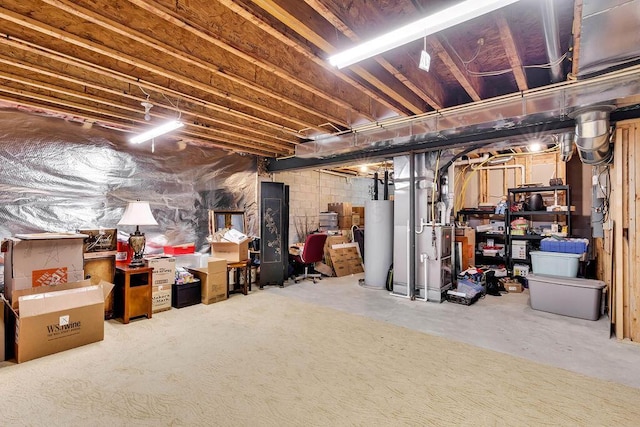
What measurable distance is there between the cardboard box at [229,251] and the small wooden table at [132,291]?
1.20 meters

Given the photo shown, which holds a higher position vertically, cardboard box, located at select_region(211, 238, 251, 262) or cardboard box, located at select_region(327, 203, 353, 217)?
cardboard box, located at select_region(327, 203, 353, 217)

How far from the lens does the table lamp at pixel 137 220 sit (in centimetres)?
358

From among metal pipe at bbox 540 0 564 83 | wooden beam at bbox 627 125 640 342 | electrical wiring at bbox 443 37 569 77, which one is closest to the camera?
metal pipe at bbox 540 0 564 83

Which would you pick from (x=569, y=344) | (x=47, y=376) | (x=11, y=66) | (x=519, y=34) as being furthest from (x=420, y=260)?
(x=11, y=66)

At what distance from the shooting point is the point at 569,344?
2.91 m

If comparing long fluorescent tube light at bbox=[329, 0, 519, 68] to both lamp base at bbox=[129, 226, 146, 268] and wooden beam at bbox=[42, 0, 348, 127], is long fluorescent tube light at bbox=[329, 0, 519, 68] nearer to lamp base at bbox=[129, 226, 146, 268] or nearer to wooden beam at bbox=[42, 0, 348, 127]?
wooden beam at bbox=[42, 0, 348, 127]

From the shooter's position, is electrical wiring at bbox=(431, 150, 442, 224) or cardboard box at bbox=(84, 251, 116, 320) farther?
electrical wiring at bbox=(431, 150, 442, 224)

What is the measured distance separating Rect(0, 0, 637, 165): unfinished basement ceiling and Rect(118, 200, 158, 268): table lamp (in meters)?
1.12

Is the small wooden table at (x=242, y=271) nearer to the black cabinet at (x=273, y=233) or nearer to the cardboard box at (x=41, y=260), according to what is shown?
the black cabinet at (x=273, y=233)

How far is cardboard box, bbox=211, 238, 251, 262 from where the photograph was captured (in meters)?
4.73

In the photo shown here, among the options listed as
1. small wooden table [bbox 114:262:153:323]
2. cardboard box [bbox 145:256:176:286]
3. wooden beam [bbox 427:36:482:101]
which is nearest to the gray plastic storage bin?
wooden beam [bbox 427:36:482:101]

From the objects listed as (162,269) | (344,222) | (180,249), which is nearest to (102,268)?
(162,269)

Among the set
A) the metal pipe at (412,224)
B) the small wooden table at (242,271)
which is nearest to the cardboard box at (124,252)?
the small wooden table at (242,271)

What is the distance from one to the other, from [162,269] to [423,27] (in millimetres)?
3826
